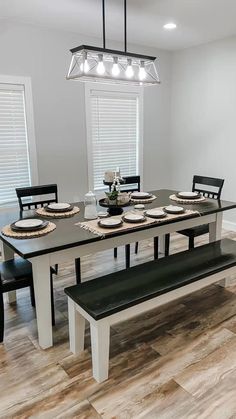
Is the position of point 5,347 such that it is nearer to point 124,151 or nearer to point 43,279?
point 43,279

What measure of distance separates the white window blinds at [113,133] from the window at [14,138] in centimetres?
96

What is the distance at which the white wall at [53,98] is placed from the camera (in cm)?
380

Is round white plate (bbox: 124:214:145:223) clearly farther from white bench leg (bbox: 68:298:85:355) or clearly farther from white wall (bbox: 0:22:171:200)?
white wall (bbox: 0:22:171:200)

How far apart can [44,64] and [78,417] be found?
3.78 metres

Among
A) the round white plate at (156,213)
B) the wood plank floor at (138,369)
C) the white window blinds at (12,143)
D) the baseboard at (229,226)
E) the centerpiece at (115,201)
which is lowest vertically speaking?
the wood plank floor at (138,369)

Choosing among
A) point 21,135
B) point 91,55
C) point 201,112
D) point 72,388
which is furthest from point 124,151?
point 72,388

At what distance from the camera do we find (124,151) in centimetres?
509

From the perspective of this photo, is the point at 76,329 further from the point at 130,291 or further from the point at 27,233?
the point at 27,233

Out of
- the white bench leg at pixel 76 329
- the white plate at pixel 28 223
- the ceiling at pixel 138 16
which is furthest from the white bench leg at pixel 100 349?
the ceiling at pixel 138 16

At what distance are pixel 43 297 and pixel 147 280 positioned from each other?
29.3 inches

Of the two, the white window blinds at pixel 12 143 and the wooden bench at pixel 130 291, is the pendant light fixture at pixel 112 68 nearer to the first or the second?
the white window blinds at pixel 12 143

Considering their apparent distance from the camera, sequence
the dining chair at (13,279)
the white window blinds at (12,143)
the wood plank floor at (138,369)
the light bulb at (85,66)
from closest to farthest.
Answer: the wood plank floor at (138,369)
the dining chair at (13,279)
the light bulb at (85,66)
the white window blinds at (12,143)

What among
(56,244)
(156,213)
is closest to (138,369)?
(56,244)

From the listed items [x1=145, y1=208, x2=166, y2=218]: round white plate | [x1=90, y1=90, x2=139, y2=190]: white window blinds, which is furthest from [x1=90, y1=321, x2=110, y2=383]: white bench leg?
[x1=90, y1=90, x2=139, y2=190]: white window blinds
